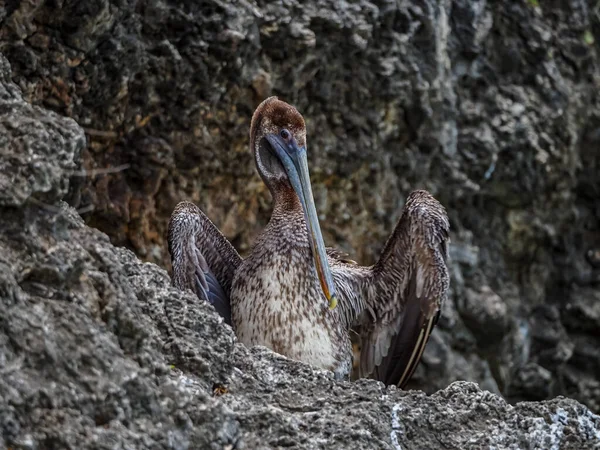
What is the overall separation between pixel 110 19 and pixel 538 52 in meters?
4.76

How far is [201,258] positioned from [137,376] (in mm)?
2723

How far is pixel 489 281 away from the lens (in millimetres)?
9781

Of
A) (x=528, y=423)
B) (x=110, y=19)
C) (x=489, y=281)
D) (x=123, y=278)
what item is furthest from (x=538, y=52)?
(x=123, y=278)

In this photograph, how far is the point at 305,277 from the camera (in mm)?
5664

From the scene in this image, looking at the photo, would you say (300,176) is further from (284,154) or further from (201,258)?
(201,258)

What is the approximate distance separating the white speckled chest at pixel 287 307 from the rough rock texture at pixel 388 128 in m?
1.05

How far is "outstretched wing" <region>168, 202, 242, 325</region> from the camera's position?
582cm

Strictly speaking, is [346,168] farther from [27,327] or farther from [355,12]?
[27,327]

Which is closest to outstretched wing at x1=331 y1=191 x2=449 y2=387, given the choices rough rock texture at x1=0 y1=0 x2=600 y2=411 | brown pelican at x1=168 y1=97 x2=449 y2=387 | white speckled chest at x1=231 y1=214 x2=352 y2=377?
brown pelican at x1=168 y1=97 x2=449 y2=387

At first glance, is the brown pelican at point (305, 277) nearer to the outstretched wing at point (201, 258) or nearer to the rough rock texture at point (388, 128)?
the outstretched wing at point (201, 258)

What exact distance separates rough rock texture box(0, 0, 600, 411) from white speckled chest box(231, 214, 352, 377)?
1050mm

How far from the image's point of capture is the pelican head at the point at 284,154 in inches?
231

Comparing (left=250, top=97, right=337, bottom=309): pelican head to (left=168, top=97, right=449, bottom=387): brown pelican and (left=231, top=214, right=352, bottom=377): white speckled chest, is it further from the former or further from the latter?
(left=231, top=214, right=352, bottom=377): white speckled chest

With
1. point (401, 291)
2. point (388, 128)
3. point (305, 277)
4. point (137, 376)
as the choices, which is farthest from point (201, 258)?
point (388, 128)
